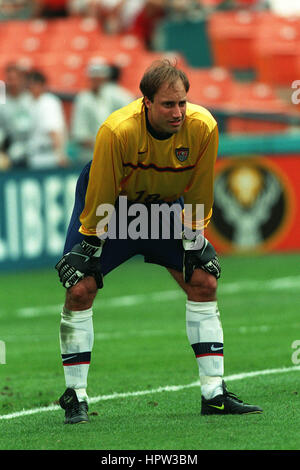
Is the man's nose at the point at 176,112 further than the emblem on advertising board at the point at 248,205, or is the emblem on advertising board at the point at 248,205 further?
the emblem on advertising board at the point at 248,205

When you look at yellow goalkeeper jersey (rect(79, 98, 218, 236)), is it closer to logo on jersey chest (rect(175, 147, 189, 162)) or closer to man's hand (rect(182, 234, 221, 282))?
logo on jersey chest (rect(175, 147, 189, 162))

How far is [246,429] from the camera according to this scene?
19.2 ft

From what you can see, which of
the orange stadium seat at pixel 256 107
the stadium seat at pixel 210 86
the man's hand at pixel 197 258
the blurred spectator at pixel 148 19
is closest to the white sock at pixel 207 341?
the man's hand at pixel 197 258

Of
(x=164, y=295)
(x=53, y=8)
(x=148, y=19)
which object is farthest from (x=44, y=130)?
(x=53, y=8)

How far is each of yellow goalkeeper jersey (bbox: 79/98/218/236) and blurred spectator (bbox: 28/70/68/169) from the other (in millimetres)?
7784

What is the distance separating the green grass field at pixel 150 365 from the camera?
228 inches

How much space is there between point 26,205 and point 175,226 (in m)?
7.96

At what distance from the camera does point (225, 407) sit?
6359 mm

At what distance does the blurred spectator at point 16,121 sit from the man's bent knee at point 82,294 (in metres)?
8.28

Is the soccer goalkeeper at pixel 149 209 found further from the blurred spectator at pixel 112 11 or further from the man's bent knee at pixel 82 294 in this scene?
the blurred spectator at pixel 112 11

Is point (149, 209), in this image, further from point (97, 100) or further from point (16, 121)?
point (16, 121)

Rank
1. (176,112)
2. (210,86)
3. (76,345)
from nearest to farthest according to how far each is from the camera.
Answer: (176,112), (76,345), (210,86)

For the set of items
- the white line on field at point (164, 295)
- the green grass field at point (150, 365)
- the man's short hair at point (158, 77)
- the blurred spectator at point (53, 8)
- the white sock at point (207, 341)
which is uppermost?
the man's short hair at point (158, 77)

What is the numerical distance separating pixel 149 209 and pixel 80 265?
0.54 meters
